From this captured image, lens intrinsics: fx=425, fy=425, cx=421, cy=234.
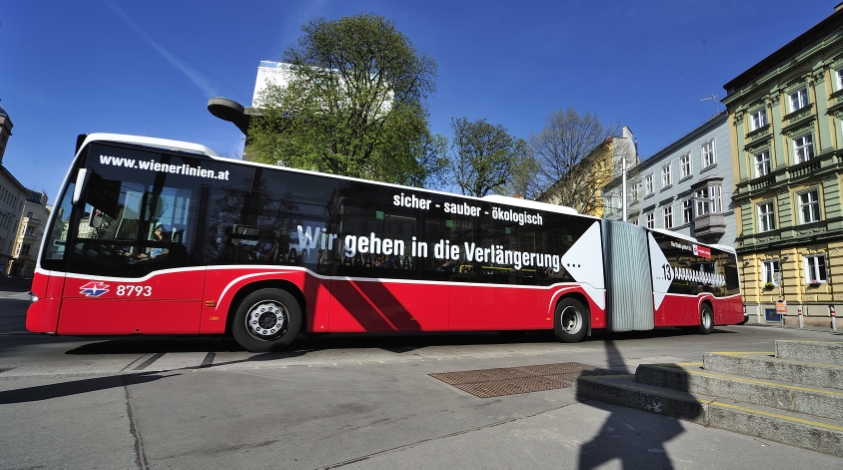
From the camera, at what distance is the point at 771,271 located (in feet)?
84.4

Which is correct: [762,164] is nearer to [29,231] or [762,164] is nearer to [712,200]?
[712,200]

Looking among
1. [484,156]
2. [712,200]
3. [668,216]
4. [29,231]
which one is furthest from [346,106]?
[29,231]

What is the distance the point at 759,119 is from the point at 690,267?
20.8 meters

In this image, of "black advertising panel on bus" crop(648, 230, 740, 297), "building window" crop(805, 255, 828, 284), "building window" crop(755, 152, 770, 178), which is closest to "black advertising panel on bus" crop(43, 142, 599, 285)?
"black advertising panel on bus" crop(648, 230, 740, 297)

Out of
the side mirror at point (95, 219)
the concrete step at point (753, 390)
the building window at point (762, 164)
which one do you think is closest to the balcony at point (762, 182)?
the building window at point (762, 164)

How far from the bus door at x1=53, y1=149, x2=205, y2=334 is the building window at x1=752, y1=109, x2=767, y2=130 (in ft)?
107

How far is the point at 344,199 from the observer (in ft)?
26.2

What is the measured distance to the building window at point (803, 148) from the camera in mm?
23769

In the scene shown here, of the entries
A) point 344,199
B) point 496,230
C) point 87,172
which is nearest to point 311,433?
point 344,199

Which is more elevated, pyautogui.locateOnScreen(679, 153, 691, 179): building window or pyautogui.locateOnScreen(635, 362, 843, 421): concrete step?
pyautogui.locateOnScreen(679, 153, 691, 179): building window

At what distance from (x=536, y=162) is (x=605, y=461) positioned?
2640 cm

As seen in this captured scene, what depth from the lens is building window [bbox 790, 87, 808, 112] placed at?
79.6 feet

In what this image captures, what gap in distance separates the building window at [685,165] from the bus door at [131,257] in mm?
36133

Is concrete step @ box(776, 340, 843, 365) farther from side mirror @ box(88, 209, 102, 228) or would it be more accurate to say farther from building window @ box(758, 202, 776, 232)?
building window @ box(758, 202, 776, 232)
